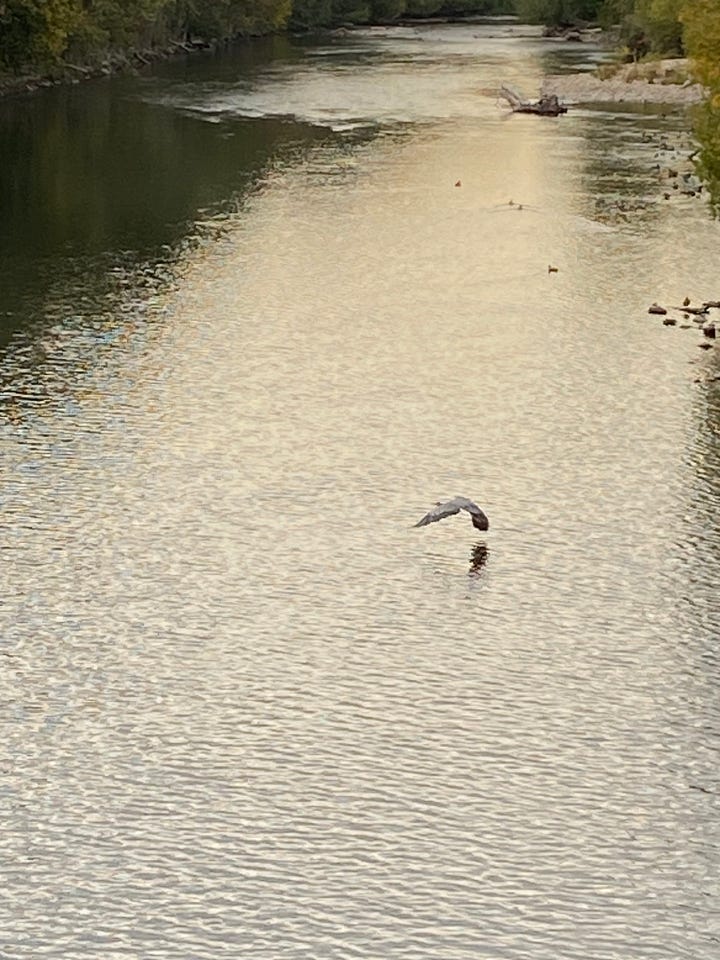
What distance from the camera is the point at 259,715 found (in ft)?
61.1

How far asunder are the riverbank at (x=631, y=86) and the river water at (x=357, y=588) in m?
29.1

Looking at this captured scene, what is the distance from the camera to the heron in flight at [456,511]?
23078 millimetres

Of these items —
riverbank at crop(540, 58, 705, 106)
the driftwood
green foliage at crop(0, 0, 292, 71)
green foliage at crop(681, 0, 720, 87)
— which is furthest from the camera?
riverbank at crop(540, 58, 705, 106)

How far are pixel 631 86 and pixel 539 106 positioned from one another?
9703 millimetres

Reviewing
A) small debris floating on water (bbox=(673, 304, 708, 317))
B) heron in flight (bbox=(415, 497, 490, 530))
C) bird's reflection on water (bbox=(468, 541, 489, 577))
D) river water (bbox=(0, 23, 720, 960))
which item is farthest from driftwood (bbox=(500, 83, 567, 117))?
bird's reflection on water (bbox=(468, 541, 489, 577))

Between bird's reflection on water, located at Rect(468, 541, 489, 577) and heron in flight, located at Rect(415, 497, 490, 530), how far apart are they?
0.31 m

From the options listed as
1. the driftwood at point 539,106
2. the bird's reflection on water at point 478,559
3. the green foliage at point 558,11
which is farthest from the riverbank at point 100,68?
the bird's reflection on water at point 478,559

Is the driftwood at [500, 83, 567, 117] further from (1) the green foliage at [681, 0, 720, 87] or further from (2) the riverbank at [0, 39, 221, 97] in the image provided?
(1) the green foliage at [681, 0, 720, 87]

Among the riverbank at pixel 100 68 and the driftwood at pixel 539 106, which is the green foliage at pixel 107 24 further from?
the driftwood at pixel 539 106

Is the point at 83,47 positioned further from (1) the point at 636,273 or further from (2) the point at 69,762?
(2) the point at 69,762

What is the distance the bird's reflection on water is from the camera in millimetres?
22578

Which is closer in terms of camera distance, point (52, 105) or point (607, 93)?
point (52, 105)

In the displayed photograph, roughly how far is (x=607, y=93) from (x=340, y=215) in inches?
1302

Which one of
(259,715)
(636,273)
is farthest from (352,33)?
(259,715)
